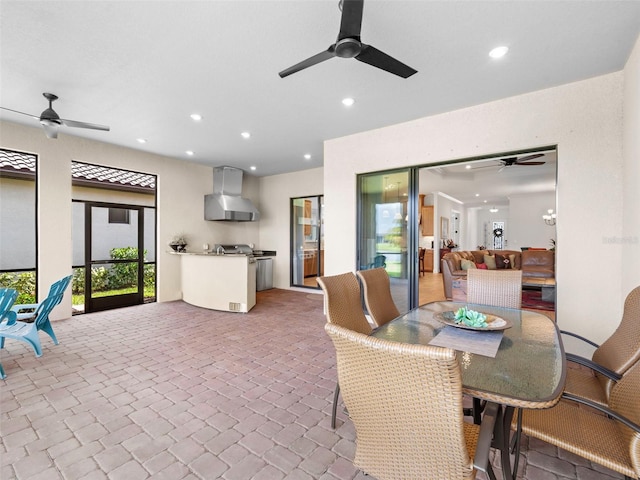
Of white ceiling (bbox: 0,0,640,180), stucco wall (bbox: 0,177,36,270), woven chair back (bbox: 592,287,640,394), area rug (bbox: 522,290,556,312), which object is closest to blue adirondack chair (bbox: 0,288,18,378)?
stucco wall (bbox: 0,177,36,270)

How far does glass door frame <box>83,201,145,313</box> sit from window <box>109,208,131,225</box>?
57mm

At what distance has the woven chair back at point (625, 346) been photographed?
158cm

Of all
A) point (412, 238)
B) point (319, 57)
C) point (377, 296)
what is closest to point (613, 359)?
point (377, 296)

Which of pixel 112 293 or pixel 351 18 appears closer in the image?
pixel 351 18

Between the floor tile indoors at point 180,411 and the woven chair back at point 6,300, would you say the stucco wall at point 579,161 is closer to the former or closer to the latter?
the floor tile indoors at point 180,411

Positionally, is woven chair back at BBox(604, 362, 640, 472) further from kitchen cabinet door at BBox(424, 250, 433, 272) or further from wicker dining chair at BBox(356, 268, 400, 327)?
kitchen cabinet door at BBox(424, 250, 433, 272)

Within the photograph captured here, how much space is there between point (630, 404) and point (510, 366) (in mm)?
473

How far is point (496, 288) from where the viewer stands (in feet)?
9.16

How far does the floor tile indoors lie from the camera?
1763mm

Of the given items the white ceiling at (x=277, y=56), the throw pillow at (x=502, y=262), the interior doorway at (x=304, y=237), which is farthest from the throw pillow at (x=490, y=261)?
the white ceiling at (x=277, y=56)

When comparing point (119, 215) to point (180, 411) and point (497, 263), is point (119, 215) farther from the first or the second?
point (497, 263)

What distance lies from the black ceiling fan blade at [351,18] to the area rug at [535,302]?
5.80 m

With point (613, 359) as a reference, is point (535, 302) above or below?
below

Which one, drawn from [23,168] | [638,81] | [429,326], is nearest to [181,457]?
[429,326]
